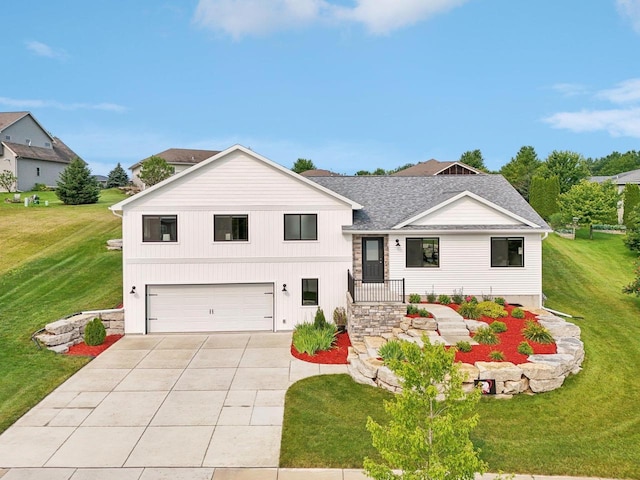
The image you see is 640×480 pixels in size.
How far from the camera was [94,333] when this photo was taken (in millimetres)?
16109

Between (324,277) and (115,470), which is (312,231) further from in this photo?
(115,470)

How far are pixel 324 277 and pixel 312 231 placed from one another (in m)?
2.05

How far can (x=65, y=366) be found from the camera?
14.0 meters

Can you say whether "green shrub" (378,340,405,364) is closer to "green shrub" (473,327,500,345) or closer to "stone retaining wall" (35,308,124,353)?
"green shrub" (473,327,500,345)

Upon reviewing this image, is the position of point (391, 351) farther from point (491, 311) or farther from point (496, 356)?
point (491, 311)

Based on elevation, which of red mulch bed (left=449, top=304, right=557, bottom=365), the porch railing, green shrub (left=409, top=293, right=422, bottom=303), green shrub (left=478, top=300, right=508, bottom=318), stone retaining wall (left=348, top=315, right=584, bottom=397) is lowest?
stone retaining wall (left=348, top=315, right=584, bottom=397)

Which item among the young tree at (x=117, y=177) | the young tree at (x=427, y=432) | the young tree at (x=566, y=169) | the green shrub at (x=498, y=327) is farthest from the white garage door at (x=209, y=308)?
the young tree at (x=117, y=177)

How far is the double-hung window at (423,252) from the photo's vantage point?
18750mm

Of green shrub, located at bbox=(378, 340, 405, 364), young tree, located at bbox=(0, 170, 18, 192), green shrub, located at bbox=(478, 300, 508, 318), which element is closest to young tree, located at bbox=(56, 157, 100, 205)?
young tree, located at bbox=(0, 170, 18, 192)

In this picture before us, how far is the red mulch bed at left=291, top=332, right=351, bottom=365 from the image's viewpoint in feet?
47.4

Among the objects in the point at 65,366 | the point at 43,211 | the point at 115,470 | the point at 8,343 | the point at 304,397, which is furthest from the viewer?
the point at 43,211

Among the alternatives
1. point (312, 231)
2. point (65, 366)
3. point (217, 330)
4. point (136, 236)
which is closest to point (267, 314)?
point (217, 330)

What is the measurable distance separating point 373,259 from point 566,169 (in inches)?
2007

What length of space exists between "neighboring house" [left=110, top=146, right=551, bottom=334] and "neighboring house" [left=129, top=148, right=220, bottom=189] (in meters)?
44.4
